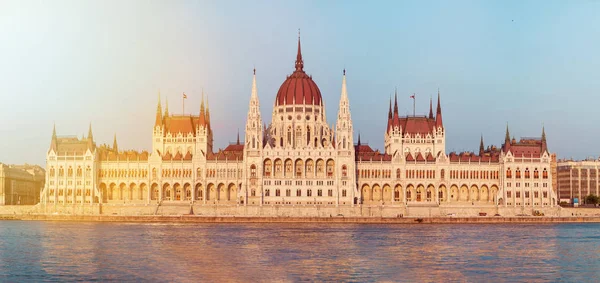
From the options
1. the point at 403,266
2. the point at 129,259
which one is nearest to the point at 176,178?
the point at 129,259

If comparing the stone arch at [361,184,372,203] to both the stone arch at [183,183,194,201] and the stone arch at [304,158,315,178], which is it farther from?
the stone arch at [183,183,194,201]

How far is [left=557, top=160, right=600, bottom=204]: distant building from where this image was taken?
184 m

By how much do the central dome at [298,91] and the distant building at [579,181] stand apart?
227 feet

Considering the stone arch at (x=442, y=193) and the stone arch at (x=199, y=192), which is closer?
the stone arch at (x=442, y=193)

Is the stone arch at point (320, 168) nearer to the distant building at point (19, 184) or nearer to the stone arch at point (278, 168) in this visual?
the stone arch at point (278, 168)

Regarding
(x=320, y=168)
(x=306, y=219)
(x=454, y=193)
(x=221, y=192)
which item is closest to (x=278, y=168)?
(x=320, y=168)

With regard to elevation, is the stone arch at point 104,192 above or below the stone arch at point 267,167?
below

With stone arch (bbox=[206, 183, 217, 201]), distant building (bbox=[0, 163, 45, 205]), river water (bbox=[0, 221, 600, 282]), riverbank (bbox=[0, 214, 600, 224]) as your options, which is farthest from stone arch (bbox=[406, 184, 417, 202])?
distant building (bbox=[0, 163, 45, 205])

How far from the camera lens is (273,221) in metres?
126

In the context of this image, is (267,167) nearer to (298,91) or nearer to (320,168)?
(320,168)

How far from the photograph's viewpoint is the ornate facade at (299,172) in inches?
5281

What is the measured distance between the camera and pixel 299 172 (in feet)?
445

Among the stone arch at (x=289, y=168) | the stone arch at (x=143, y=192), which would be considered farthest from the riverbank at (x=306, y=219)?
the stone arch at (x=143, y=192)

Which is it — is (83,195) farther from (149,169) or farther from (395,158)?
(395,158)
